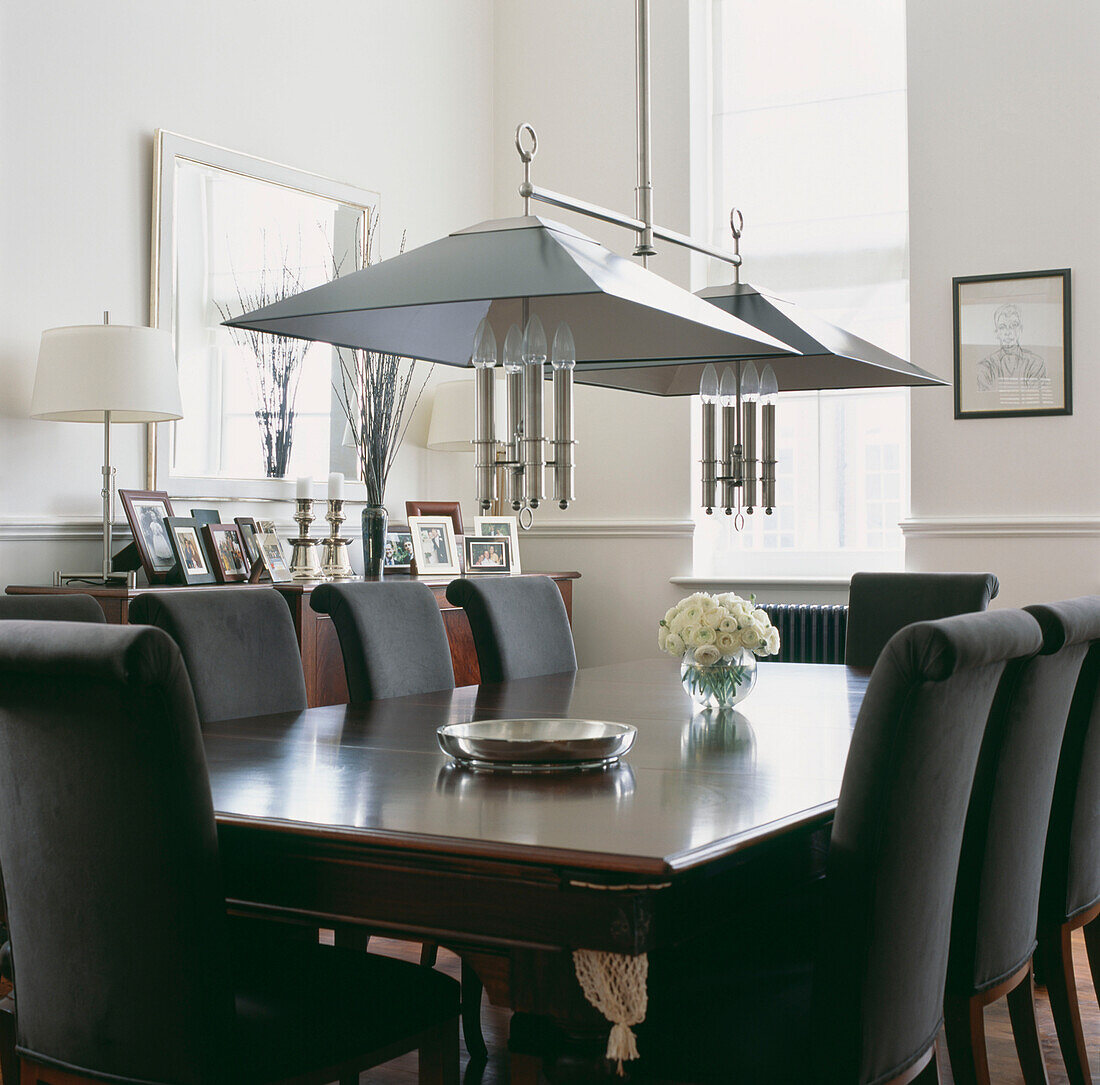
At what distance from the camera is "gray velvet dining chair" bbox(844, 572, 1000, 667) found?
11.7 feet

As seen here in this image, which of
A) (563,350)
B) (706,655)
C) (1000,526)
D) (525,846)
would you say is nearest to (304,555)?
(706,655)

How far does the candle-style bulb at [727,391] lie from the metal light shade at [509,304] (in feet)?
0.79

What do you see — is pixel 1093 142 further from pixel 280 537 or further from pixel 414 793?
pixel 414 793

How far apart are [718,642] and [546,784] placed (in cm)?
88

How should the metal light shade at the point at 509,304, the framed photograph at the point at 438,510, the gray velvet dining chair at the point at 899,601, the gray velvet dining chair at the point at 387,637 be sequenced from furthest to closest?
the framed photograph at the point at 438,510 < the gray velvet dining chair at the point at 899,601 < the gray velvet dining chair at the point at 387,637 < the metal light shade at the point at 509,304

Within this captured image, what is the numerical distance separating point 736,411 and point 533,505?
3.25 ft

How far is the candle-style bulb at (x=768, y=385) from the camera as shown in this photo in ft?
9.67

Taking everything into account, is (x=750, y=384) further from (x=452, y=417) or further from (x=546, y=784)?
(x=452, y=417)

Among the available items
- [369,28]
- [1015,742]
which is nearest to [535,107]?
[369,28]

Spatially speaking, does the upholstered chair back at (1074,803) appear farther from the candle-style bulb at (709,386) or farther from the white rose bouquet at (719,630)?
the candle-style bulb at (709,386)

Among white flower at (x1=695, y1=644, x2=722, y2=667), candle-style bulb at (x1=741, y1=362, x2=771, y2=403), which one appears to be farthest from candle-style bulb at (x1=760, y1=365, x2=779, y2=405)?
white flower at (x1=695, y1=644, x2=722, y2=667)

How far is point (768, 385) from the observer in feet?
9.72

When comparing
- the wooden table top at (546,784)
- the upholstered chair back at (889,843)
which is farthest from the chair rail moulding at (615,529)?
the upholstered chair back at (889,843)

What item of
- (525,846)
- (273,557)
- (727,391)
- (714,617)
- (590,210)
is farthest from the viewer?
(273,557)
